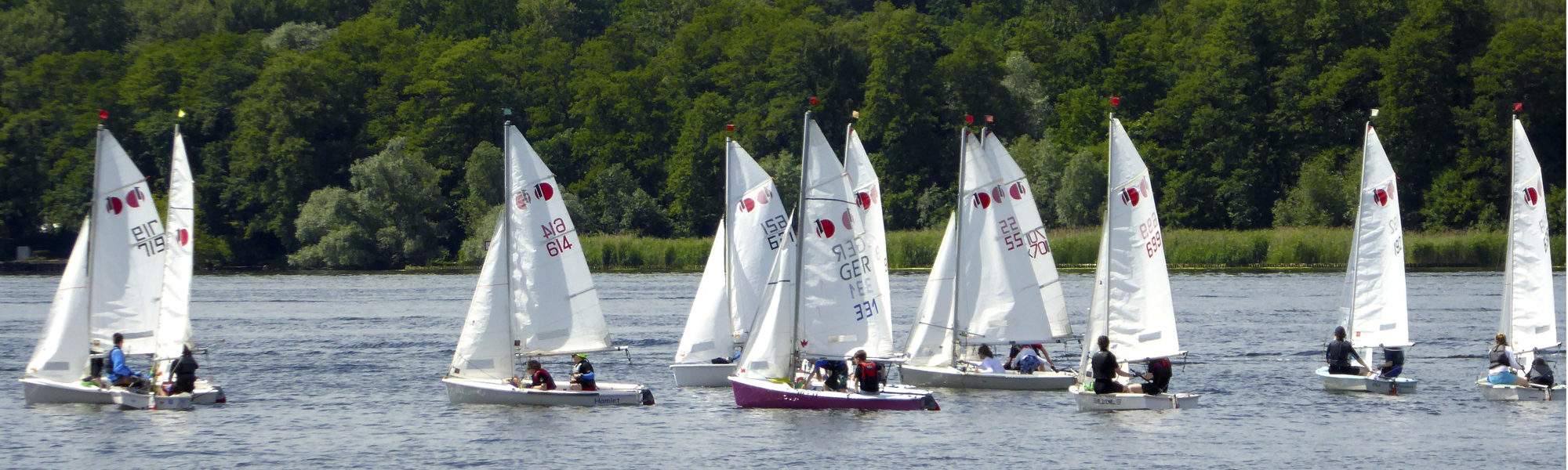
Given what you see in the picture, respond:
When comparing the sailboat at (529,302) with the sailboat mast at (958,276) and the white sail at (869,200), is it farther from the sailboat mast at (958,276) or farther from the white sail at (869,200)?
the sailboat mast at (958,276)

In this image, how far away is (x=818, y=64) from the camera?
4117 inches

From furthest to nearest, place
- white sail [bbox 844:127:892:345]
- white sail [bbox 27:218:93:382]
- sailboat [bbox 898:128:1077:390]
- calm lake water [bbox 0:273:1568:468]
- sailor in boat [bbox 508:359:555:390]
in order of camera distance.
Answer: sailboat [bbox 898:128:1077:390] → white sail [bbox 844:127:892:345] → white sail [bbox 27:218:93:382] → sailor in boat [bbox 508:359:555:390] → calm lake water [bbox 0:273:1568:468]

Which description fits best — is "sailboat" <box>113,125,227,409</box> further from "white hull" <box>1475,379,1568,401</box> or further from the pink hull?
"white hull" <box>1475,379,1568,401</box>

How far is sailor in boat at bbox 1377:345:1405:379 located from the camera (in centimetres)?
3588

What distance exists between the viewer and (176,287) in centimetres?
3444

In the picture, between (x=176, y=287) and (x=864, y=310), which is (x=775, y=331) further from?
(x=176, y=287)

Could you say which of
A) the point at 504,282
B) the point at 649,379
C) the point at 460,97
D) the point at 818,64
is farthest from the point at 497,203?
the point at 504,282

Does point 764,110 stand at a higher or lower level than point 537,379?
higher

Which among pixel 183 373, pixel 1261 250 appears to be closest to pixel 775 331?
pixel 183 373

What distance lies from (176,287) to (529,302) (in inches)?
256

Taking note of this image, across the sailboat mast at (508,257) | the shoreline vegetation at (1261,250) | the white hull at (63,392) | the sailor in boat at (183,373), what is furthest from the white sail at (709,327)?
the shoreline vegetation at (1261,250)

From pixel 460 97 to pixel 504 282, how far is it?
7534cm

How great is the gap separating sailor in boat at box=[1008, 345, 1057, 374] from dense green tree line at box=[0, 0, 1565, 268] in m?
50.5

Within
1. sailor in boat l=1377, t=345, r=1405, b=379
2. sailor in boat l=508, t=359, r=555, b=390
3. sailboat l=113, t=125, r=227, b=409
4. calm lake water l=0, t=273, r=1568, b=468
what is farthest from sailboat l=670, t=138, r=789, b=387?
sailor in boat l=1377, t=345, r=1405, b=379
